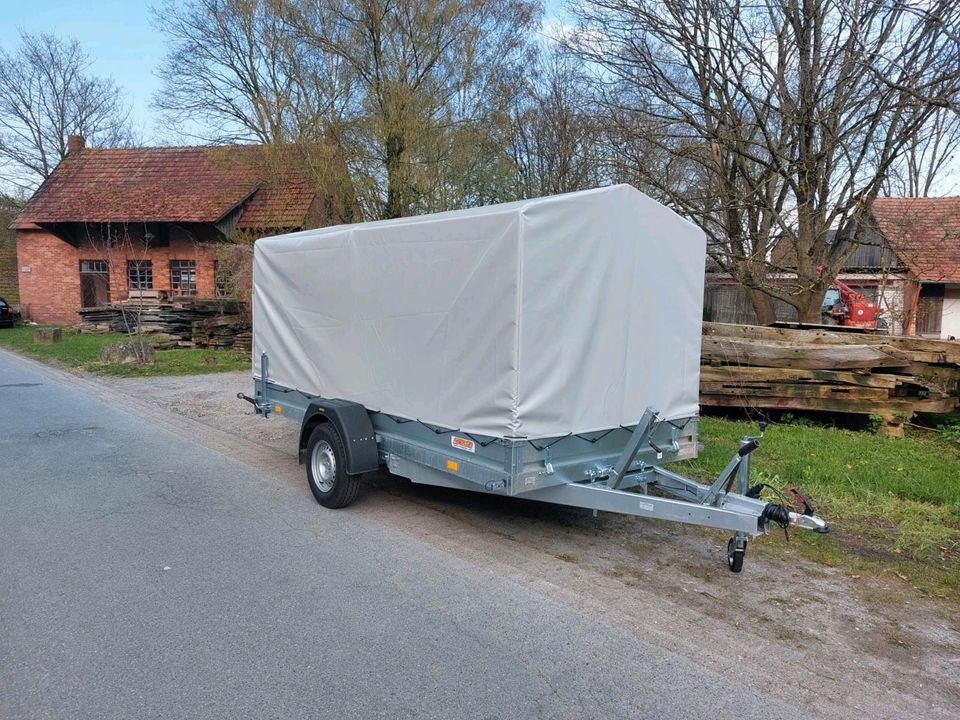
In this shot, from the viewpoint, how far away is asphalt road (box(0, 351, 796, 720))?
322 centimetres

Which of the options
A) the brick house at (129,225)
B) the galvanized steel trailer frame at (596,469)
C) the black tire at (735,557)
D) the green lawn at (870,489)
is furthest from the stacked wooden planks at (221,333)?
the black tire at (735,557)

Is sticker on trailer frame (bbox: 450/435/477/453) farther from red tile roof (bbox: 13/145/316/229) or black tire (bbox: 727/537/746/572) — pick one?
red tile roof (bbox: 13/145/316/229)

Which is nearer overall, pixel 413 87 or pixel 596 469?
pixel 596 469

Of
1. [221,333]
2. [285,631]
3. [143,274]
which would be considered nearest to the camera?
[285,631]

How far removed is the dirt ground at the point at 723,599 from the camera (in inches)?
137

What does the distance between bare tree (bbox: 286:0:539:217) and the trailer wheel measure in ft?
42.7

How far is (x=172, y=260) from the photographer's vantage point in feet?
92.1

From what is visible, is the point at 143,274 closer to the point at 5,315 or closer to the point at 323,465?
the point at 5,315

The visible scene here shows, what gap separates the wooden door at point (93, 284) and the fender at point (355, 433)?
2791cm

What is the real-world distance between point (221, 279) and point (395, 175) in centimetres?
1023

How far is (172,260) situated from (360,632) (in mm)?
27480

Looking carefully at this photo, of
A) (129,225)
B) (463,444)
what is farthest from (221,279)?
(463,444)

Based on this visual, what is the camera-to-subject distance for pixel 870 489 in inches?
254

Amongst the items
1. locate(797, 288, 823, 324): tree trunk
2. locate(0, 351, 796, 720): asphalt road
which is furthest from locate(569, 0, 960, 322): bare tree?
locate(0, 351, 796, 720): asphalt road
